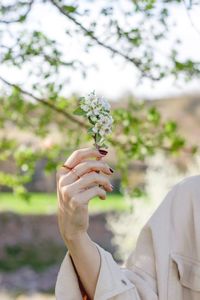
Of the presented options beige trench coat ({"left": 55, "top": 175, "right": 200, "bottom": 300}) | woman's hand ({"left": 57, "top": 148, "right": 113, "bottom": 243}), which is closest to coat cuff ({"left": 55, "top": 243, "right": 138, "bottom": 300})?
beige trench coat ({"left": 55, "top": 175, "right": 200, "bottom": 300})

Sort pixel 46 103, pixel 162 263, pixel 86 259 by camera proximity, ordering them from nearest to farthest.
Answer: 1. pixel 86 259
2. pixel 162 263
3. pixel 46 103

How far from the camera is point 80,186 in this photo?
2.05 m

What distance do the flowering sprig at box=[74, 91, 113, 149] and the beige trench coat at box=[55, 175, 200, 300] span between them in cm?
29

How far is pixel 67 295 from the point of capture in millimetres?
2195

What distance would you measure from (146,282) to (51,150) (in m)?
2.40

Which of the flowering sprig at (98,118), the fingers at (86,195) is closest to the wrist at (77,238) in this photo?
the fingers at (86,195)

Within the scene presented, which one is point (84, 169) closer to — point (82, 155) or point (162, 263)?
point (82, 155)

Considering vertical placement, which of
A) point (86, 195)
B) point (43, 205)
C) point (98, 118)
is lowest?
point (43, 205)

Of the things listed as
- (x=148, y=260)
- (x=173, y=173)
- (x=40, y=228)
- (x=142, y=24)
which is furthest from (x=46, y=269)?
(x=148, y=260)

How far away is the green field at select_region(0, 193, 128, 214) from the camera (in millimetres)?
15656

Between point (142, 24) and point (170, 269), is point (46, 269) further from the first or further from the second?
point (170, 269)

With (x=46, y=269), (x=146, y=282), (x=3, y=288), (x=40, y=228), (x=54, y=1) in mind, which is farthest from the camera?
(x=40, y=228)

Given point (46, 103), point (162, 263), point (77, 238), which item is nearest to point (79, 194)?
point (77, 238)

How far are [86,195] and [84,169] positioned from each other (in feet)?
0.19
